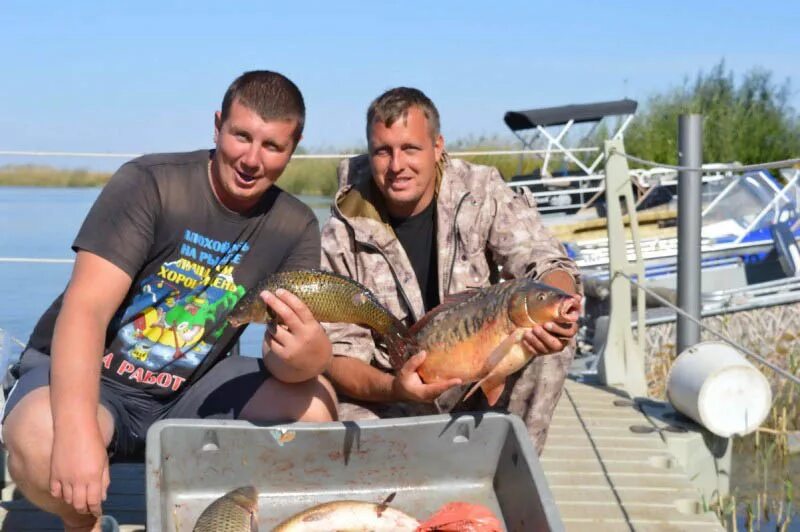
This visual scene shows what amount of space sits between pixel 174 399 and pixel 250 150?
939 millimetres

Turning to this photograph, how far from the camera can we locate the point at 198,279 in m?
3.69

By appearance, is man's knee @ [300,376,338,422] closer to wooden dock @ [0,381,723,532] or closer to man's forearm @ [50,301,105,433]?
man's forearm @ [50,301,105,433]

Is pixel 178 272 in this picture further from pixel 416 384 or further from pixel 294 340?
Result: pixel 416 384

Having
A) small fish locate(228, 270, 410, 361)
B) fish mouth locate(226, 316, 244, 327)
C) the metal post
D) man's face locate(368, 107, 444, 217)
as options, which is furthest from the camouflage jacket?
the metal post

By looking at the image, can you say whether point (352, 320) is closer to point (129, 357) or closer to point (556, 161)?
A: point (129, 357)

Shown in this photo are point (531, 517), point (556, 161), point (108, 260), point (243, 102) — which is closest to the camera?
point (531, 517)

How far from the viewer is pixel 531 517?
3.07 m

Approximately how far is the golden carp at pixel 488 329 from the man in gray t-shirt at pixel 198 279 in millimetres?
367

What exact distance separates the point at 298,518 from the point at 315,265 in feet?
3.39

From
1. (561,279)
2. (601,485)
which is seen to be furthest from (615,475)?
(561,279)

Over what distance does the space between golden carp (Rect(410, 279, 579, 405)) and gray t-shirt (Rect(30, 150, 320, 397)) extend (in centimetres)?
64

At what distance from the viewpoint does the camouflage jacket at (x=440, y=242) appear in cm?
422

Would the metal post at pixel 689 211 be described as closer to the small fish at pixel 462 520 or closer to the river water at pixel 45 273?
the river water at pixel 45 273

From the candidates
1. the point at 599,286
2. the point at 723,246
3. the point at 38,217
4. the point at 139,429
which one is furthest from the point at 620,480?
the point at 38,217
